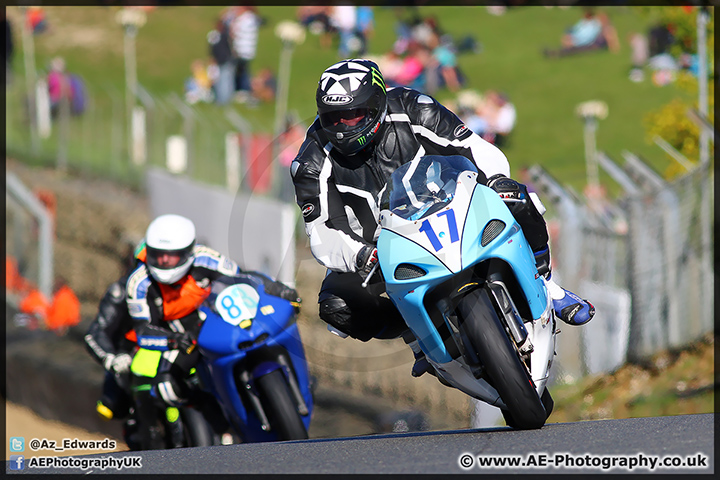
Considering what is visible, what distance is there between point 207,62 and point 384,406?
14.6 meters

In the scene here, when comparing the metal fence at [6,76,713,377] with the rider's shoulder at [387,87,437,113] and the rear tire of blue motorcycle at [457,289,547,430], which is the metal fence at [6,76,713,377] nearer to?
the rider's shoulder at [387,87,437,113]

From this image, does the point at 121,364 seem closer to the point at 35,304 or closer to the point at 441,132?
the point at 441,132

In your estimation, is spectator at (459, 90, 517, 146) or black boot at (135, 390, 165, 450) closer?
black boot at (135, 390, 165, 450)

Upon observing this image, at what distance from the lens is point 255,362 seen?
20.4ft

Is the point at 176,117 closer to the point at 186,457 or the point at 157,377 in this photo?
the point at 157,377

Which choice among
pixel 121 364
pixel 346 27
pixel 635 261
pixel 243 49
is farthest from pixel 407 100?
pixel 346 27

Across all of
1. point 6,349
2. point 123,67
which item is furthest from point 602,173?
point 123,67

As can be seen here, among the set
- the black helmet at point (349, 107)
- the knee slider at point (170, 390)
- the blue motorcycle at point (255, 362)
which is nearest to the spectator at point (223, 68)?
the knee slider at point (170, 390)

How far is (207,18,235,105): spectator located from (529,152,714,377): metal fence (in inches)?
412

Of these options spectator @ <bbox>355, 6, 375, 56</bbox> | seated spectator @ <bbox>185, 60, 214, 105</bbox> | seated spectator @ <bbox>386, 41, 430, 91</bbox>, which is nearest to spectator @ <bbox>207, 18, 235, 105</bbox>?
seated spectator @ <bbox>185, 60, 214, 105</bbox>

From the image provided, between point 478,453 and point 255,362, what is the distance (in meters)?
2.60

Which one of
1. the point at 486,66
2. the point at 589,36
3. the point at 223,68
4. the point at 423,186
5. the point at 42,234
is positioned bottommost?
the point at 42,234

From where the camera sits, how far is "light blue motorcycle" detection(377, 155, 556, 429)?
163 inches

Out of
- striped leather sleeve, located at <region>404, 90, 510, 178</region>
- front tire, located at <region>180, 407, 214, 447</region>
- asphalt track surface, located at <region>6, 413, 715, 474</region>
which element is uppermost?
striped leather sleeve, located at <region>404, 90, 510, 178</region>
